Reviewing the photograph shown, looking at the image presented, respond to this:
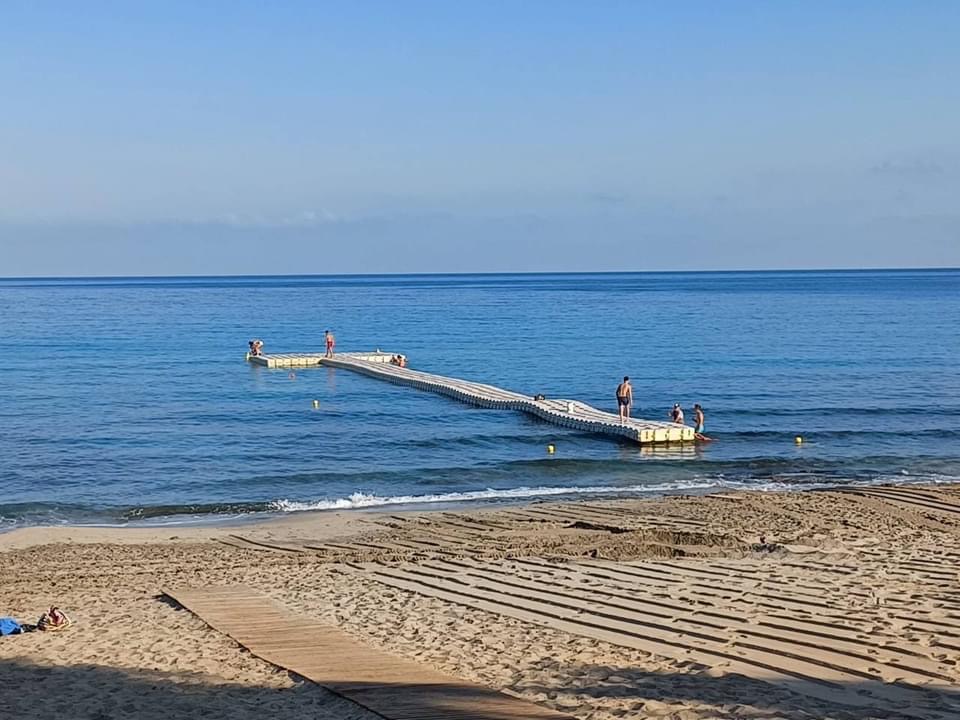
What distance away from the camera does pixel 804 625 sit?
11.9 m

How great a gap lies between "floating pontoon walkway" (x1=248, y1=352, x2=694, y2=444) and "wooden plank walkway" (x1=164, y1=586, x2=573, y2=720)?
19.2 meters

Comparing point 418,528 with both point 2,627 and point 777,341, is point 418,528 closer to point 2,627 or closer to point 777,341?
point 2,627

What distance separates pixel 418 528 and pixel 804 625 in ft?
31.7

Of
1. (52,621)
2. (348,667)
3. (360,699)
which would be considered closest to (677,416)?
(52,621)

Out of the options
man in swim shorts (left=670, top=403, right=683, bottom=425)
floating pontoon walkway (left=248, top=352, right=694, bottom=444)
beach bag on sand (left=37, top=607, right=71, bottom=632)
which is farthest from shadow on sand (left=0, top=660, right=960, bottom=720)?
man in swim shorts (left=670, top=403, right=683, bottom=425)

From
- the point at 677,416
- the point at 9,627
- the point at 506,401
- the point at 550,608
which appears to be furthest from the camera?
the point at 506,401

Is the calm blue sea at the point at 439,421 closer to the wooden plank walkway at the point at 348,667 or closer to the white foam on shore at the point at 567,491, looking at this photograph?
the white foam on shore at the point at 567,491

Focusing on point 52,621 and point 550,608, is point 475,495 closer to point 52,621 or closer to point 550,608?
point 550,608

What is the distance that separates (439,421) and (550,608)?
23002 millimetres

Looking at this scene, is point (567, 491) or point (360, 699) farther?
point (567, 491)

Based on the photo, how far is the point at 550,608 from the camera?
13.5 metres

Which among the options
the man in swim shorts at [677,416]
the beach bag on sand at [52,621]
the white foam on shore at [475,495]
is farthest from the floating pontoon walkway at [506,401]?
the beach bag on sand at [52,621]

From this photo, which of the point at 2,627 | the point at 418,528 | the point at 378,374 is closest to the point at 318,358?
the point at 378,374

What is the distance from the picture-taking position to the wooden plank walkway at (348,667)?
9.66 m
